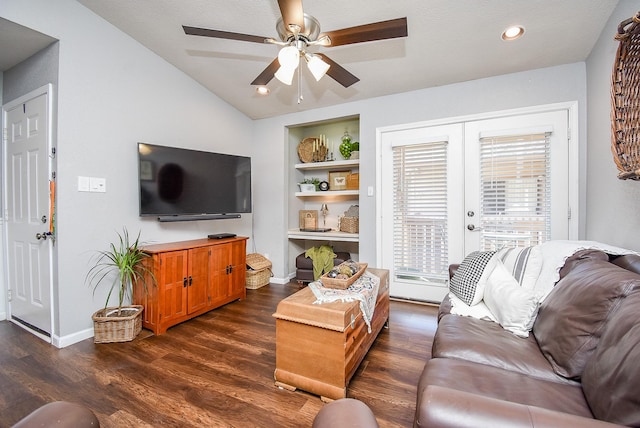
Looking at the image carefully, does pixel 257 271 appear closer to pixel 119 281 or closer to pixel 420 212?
pixel 119 281

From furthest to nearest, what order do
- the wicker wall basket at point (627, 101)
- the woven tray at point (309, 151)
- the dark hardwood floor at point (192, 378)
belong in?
the woven tray at point (309, 151), the dark hardwood floor at point (192, 378), the wicker wall basket at point (627, 101)

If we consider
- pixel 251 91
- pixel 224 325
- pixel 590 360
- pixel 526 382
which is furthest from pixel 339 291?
pixel 251 91

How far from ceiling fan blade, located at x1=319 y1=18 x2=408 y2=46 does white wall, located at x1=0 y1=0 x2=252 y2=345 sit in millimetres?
2127

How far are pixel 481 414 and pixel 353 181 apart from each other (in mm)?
3362

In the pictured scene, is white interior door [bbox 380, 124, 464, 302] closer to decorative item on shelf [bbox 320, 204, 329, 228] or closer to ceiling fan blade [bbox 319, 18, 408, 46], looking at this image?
decorative item on shelf [bbox 320, 204, 329, 228]

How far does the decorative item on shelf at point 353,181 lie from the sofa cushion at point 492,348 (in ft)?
8.26

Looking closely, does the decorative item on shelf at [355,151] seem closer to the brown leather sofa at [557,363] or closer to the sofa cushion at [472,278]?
the sofa cushion at [472,278]

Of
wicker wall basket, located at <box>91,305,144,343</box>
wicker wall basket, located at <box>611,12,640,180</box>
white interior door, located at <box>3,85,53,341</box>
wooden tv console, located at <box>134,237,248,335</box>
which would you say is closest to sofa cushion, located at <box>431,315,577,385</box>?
wicker wall basket, located at <box>611,12,640,180</box>

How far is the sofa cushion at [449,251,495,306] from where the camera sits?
180 centimetres

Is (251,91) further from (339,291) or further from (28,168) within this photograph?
(339,291)

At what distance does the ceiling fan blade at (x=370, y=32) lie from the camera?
1531 mm

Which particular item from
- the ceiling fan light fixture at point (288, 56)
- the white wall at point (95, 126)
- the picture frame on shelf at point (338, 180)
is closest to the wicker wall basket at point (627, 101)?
the ceiling fan light fixture at point (288, 56)

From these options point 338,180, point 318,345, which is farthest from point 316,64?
point 338,180

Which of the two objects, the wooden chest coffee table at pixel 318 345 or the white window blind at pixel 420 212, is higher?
the white window blind at pixel 420 212
